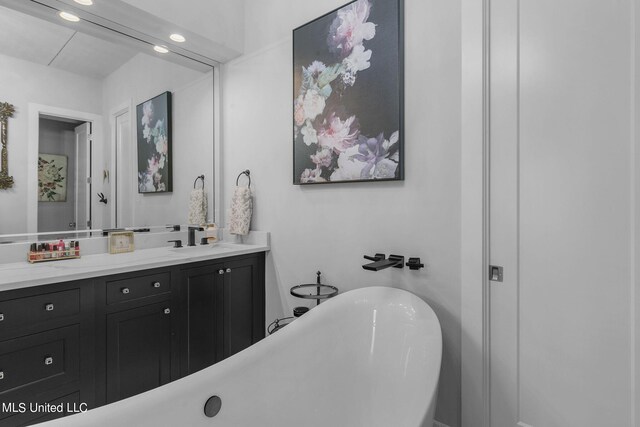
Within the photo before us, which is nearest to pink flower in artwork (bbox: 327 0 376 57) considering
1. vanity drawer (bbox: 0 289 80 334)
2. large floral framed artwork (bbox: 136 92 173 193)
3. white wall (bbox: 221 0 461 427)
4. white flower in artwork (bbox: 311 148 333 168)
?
white wall (bbox: 221 0 461 427)

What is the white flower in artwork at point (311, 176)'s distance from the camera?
195 cm

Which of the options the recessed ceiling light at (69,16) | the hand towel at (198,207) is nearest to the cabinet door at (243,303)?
the hand towel at (198,207)

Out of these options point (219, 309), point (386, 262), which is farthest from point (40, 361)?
point (386, 262)

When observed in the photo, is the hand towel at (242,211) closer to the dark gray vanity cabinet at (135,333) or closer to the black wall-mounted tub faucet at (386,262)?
the dark gray vanity cabinet at (135,333)

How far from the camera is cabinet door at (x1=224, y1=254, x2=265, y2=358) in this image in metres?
2.12

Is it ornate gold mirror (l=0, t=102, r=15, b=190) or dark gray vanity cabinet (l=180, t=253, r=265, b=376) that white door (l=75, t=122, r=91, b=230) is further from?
dark gray vanity cabinet (l=180, t=253, r=265, b=376)

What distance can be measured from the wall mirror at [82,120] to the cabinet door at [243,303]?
2.12 ft

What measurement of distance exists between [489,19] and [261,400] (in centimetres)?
181

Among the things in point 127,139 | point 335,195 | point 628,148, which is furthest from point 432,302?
point 127,139

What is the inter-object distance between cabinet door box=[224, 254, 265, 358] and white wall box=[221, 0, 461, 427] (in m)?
0.09

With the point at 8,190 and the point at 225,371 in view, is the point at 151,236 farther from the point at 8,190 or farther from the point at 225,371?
the point at 225,371

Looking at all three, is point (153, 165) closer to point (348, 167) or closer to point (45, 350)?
point (45, 350)

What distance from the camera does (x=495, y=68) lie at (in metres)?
1.35

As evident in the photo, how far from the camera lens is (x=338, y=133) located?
1.84m
